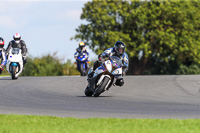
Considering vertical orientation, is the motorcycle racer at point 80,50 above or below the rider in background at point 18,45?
below

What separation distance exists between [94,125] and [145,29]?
→ 129 feet

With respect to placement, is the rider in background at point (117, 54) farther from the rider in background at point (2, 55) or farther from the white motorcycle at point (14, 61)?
the rider in background at point (2, 55)

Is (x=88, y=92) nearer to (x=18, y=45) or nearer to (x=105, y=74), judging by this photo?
(x=105, y=74)

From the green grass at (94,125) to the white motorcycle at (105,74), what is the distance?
4360mm

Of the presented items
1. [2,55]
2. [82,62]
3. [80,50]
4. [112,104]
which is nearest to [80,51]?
[80,50]

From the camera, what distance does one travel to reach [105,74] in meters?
13.7

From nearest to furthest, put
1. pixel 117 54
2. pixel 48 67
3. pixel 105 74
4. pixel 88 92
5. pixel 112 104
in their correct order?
pixel 112 104, pixel 105 74, pixel 117 54, pixel 88 92, pixel 48 67

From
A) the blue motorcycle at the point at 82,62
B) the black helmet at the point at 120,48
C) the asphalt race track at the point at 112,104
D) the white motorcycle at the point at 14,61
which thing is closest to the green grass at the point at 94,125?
the asphalt race track at the point at 112,104

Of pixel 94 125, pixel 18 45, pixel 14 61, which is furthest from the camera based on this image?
pixel 18 45

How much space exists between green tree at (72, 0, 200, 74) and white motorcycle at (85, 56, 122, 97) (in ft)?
99.9

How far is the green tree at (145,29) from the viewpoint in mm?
45375

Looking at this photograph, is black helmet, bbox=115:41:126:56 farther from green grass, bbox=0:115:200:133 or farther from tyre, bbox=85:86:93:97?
green grass, bbox=0:115:200:133

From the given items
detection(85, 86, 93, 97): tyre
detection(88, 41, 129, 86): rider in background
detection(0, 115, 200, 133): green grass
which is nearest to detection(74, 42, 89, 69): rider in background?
detection(85, 86, 93, 97): tyre

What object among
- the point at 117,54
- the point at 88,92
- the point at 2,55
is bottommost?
the point at 88,92
